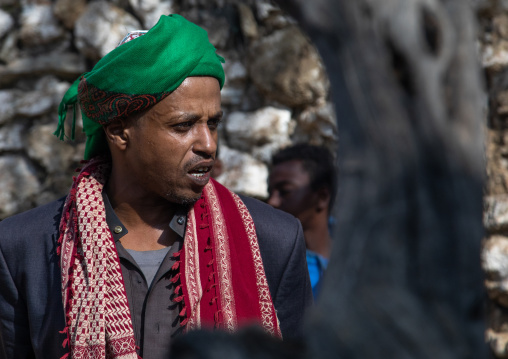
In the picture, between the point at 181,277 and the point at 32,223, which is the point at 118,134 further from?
the point at 181,277

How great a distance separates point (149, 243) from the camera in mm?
1896

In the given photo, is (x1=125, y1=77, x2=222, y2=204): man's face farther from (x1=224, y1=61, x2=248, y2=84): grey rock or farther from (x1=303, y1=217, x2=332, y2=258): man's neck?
(x1=224, y1=61, x2=248, y2=84): grey rock

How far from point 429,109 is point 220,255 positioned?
1.30 meters

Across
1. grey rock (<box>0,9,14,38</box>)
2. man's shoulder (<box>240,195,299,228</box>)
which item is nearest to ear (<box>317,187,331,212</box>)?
man's shoulder (<box>240,195,299,228</box>)

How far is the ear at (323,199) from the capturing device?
10.4 ft

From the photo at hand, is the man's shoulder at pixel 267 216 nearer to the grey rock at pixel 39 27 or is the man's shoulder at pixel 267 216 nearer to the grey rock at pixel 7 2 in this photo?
the grey rock at pixel 39 27

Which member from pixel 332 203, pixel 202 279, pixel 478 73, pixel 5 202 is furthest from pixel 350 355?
pixel 5 202

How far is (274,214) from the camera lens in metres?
2.03

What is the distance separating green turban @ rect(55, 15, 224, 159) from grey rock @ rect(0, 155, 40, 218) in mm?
1955

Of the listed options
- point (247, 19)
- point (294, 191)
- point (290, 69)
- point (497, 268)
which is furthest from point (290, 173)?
point (497, 268)

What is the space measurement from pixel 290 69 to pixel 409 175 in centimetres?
284

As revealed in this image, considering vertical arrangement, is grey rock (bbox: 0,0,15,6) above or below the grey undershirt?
above

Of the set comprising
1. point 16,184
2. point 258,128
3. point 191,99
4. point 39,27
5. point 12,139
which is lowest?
point 16,184

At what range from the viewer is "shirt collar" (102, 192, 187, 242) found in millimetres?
1891
